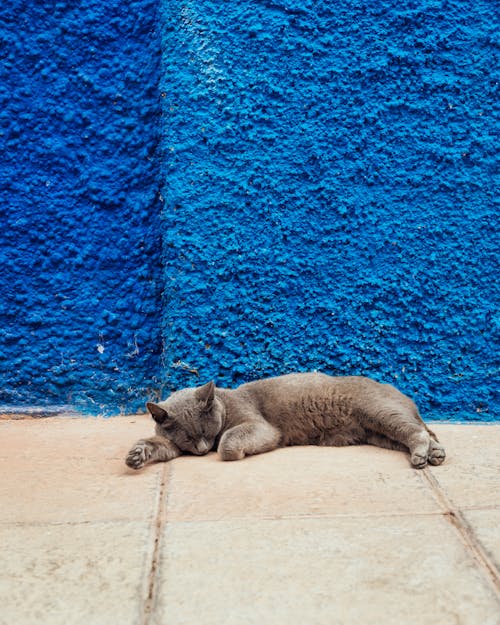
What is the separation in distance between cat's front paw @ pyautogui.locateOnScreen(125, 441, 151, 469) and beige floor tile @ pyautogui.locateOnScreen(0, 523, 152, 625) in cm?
60

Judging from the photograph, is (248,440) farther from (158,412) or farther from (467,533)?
(467,533)

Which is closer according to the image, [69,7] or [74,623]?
[74,623]

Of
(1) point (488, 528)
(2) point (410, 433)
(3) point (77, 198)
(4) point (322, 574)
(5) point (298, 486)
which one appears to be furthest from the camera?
(3) point (77, 198)

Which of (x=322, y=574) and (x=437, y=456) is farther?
(x=437, y=456)

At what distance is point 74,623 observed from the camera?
1643 millimetres

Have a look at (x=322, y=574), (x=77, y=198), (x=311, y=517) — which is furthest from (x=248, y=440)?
(x=77, y=198)

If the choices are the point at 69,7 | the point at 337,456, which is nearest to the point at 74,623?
the point at 337,456

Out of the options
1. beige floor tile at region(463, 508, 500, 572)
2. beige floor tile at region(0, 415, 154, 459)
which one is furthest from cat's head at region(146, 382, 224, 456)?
beige floor tile at region(463, 508, 500, 572)

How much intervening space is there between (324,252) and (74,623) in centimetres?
224

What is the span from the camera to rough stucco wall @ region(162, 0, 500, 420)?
3471mm

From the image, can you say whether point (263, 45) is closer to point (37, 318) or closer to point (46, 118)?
point (46, 118)

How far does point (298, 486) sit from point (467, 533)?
65 cm

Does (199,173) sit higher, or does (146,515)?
(199,173)

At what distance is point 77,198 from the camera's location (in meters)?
3.60
